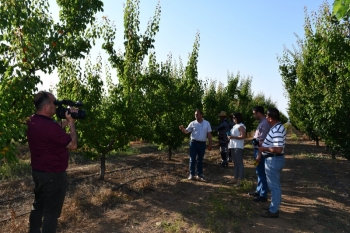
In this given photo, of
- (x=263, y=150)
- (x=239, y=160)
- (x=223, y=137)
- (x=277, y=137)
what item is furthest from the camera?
(x=223, y=137)

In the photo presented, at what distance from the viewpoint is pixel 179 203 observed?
255 inches

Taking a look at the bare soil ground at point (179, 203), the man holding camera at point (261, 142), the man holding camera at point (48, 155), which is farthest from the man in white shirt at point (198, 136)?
the man holding camera at point (48, 155)

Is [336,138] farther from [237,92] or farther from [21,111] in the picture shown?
[237,92]

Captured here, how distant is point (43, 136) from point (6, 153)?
0.51 meters

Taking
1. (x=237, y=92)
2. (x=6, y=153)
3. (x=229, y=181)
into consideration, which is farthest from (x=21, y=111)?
(x=237, y=92)

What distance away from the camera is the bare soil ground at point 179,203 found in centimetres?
522

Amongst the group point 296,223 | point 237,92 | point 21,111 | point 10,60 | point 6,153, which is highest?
point 237,92

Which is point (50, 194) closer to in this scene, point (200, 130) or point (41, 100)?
point (41, 100)

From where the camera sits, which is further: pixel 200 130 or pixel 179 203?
pixel 200 130

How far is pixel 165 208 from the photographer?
616 cm

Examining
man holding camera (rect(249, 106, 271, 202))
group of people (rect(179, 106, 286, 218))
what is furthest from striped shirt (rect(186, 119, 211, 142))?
man holding camera (rect(249, 106, 271, 202))

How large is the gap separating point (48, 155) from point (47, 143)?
5.6 inches

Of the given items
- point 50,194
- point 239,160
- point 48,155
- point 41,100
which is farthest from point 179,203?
point 41,100

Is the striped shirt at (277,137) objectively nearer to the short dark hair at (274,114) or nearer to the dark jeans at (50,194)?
the short dark hair at (274,114)
